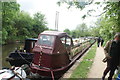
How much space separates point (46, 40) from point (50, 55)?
0.89 meters

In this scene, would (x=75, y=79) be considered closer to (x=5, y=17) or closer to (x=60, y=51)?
(x=60, y=51)

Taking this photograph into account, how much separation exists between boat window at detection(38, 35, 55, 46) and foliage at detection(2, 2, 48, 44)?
57.6ft

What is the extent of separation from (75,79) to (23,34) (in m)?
37.3

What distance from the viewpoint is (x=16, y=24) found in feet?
136

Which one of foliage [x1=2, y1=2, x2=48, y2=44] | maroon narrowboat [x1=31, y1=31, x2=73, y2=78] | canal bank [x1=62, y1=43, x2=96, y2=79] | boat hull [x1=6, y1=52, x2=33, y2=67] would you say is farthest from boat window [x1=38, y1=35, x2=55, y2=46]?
foliage [x1=2, y1=2, x2=48, y2=44]

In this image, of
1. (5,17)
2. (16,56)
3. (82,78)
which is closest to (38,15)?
(5,17)

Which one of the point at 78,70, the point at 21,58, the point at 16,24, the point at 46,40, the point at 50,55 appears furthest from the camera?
the point at 16,24

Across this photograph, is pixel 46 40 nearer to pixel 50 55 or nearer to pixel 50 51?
pixel 50 51

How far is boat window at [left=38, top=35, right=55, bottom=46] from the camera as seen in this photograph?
282 inches

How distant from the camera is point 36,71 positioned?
6.96 meters

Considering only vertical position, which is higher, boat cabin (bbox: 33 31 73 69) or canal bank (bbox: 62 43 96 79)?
boat cabin (bbox: 33 31 73 69)

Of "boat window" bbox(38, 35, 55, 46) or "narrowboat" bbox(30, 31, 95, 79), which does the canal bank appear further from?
"boat window" bbox(38, 35, 55, 46)

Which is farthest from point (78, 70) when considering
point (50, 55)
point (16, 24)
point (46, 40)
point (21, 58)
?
point (16, 24)

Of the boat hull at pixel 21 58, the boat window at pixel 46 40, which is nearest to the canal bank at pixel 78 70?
the boat window at pixel 46 40
